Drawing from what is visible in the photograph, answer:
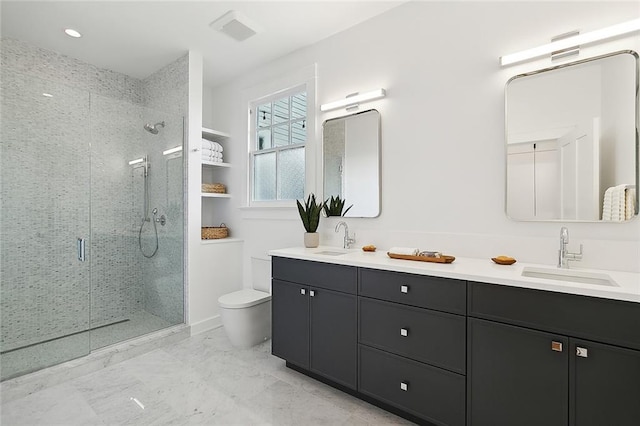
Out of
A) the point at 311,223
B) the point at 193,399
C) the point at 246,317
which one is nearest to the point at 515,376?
the point at 311,223

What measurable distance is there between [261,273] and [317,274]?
1.10 metres

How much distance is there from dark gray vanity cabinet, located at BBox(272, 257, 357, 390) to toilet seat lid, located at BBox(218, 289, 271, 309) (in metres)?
0.36

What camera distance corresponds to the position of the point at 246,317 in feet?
8.75

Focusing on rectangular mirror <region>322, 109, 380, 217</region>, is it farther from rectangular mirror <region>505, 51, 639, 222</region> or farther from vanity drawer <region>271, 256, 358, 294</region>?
rectangular mirror <region>505, 51, 639, 222</region>

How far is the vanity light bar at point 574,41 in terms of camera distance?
5.17ft

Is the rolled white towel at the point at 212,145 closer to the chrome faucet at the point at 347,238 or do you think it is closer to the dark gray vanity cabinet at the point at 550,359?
the chrome faucet at the point at 347,238

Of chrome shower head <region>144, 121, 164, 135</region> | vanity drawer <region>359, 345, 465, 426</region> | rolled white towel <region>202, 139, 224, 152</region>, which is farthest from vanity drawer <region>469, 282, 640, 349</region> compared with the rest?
chrome shower head <region>144, 121, 164, 135</region>

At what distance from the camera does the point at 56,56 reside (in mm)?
3086

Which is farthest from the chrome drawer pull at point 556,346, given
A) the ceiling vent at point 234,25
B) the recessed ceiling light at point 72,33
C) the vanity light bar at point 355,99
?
the recessed ceiling light at point 72,33

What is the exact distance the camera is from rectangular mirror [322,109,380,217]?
2479mm

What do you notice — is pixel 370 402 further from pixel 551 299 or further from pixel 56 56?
pixel 56 56

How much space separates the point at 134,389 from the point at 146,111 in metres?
2.39

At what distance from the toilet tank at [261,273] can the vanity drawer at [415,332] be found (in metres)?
1.31

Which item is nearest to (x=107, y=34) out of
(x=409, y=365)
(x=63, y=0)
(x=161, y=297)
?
(x=63, y=0)
